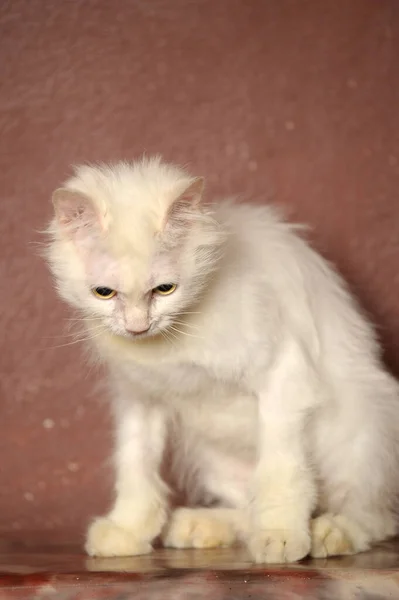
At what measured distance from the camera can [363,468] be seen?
6.01 ft

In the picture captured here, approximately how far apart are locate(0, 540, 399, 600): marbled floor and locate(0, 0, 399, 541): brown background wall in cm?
97

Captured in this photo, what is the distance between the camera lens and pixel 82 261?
5.42ft

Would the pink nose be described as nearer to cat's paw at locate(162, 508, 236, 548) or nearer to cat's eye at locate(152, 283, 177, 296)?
cat's eye at locate(152, 283, 177, 296)

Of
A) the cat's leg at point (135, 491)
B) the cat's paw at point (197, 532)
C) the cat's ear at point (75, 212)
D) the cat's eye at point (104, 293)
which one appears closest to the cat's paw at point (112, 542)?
the cat's leg at point (135, 491)

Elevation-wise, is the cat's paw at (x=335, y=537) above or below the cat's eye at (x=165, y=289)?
below

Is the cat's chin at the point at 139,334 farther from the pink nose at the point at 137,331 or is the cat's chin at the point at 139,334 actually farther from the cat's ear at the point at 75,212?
the cat's ear at the point at 75,212

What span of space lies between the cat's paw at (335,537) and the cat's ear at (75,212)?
682 millimetres

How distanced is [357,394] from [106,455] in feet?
2.87

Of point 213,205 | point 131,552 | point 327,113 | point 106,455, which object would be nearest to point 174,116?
point 327,113

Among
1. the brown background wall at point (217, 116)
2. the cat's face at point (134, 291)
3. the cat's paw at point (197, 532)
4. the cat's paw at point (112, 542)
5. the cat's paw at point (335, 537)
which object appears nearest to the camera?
the cat's face at point (134, 291)

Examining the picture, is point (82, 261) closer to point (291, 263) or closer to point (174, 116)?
point (291, 263)

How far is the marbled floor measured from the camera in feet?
4.58

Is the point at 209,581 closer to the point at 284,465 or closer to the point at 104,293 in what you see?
the point at 284,465

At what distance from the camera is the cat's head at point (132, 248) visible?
1.60 meters
